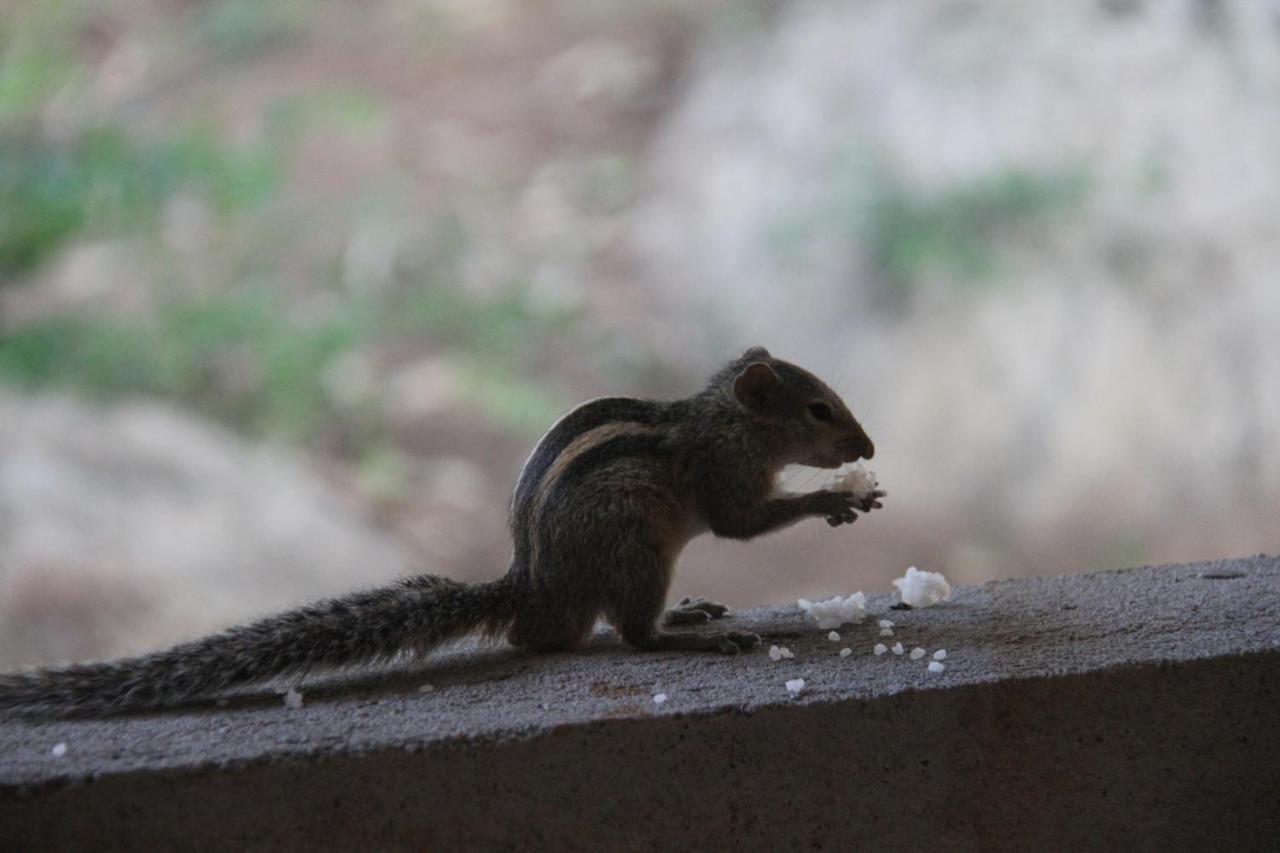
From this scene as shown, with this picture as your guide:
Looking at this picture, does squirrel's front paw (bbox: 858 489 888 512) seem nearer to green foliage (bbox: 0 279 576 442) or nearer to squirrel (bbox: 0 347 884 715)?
squirrel (bbox: 0 347 884 715)

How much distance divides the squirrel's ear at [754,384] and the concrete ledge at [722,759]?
550mm

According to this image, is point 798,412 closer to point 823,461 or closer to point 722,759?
point 823,461

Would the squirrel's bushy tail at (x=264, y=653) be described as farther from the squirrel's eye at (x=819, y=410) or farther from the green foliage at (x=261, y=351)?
the green foliage at (x=261, y=351)

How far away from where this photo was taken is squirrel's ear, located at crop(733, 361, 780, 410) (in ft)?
8.30

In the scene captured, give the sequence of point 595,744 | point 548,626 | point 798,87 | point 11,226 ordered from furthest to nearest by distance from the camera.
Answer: point 798,87, point 11,226, point 548,626, point 595,744

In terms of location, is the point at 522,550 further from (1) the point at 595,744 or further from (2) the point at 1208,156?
(2) the point at 1208,156

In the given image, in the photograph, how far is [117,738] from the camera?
Result: 1933 mm

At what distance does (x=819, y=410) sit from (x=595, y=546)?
607 millimetres

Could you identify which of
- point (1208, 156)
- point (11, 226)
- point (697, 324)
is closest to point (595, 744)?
point (697, 324)

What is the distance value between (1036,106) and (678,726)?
376 cm

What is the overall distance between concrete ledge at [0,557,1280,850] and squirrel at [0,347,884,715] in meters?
0.07

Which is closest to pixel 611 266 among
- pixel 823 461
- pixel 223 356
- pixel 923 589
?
pixel 223 356

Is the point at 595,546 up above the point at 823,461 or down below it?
below

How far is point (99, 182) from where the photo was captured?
4441 mm
